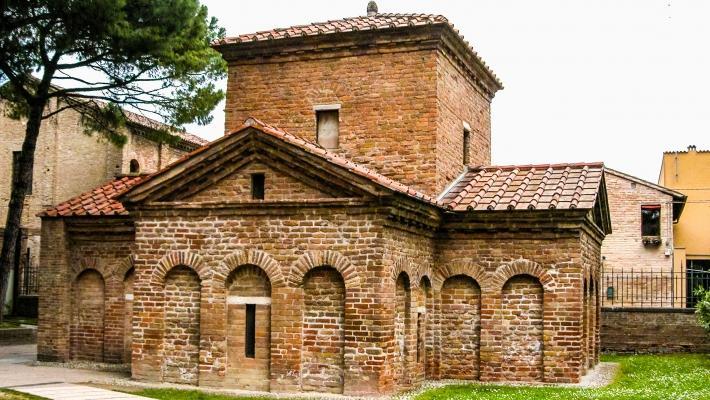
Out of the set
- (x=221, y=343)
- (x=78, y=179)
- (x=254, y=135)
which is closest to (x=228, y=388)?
(x=221, y=343)

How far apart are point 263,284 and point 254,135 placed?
2.48m

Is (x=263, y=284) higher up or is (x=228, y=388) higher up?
(x=263, y=284)

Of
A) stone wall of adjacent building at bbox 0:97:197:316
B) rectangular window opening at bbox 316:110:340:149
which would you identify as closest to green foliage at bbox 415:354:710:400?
rectangular window opening at bbox 316:110:340:149

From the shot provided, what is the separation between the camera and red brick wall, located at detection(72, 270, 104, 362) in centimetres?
1733

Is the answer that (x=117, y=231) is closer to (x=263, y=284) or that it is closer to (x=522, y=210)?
(x=263, y=284)

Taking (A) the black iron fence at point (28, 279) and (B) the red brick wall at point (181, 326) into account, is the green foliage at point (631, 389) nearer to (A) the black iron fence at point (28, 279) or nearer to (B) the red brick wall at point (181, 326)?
(B) the red brick wall at point (181, 326)

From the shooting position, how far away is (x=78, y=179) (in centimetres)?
2714

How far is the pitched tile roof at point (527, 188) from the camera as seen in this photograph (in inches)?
594

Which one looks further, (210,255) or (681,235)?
(681,235)

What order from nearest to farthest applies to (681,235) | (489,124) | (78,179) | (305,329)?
(305,329) → (489,124) → (78,179) → (681,235)

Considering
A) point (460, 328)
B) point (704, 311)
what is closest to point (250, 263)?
point (460, 328)

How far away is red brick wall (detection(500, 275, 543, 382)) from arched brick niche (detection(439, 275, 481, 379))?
533mm

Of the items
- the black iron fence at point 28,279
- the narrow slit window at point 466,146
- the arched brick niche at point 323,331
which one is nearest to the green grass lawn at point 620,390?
the arched brick niche at point 323,331

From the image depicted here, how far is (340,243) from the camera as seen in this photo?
1321 cm
